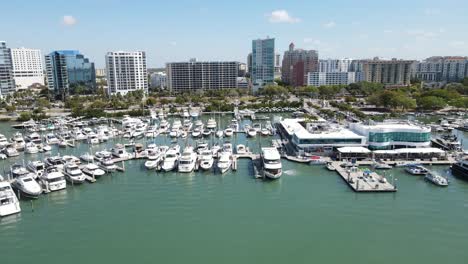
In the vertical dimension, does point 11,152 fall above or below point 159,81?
below

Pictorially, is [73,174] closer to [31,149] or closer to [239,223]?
[31,149]

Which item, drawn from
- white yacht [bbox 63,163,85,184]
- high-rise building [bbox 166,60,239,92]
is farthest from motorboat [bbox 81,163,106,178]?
high-rise building [bbox 166,60,239,92]

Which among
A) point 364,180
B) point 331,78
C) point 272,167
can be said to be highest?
point 331,78

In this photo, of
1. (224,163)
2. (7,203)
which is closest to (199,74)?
(224,163)

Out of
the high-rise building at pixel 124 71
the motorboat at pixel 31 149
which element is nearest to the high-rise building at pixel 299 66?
the high-rise building at pixel 124 71

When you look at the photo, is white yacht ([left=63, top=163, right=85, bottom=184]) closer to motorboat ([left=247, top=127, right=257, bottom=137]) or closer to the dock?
the dock

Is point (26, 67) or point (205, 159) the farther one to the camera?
point (26, 67)

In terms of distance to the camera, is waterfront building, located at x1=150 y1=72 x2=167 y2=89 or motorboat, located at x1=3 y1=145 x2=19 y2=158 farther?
waterfront building, located at x1=150 y1=72 x2=167 y2=89

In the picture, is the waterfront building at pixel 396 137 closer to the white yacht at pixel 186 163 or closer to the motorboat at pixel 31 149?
the white yacht at pixel 186 163
